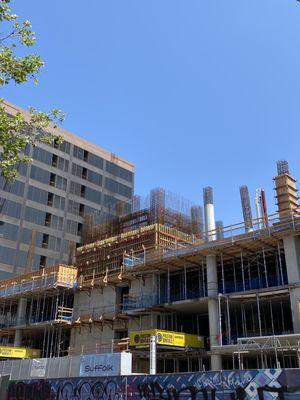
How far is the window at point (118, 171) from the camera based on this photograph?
270 ft

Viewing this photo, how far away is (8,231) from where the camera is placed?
64.3m

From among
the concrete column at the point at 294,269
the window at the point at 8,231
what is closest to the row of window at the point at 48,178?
the window at the point at 8,231

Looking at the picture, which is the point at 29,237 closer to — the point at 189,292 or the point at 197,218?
the point at 197,218

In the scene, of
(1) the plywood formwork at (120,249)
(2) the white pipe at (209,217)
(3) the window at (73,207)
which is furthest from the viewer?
(3) the window at (73,207)

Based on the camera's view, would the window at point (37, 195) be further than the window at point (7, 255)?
Yes

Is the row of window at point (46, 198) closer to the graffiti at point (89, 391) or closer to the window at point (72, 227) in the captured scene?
the window at point (72, 227)

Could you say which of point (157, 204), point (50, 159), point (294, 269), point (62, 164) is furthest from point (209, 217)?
point (62, 164)

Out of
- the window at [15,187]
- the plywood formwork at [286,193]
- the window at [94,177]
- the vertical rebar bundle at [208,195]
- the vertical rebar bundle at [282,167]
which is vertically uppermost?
the window at [94,177]

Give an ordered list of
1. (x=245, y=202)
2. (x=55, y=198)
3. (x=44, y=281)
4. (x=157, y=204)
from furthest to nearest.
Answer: (x=55, y=198) < (x=245, y=202) < (x=44, y=281) < (x=157, y=204)

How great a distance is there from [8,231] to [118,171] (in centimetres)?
2606

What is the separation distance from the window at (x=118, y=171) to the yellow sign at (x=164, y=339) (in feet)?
176

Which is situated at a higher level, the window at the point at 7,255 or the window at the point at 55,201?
the window at the point at 55,201

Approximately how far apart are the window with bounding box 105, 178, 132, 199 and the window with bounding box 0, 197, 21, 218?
736 inches

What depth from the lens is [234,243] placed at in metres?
30.3
